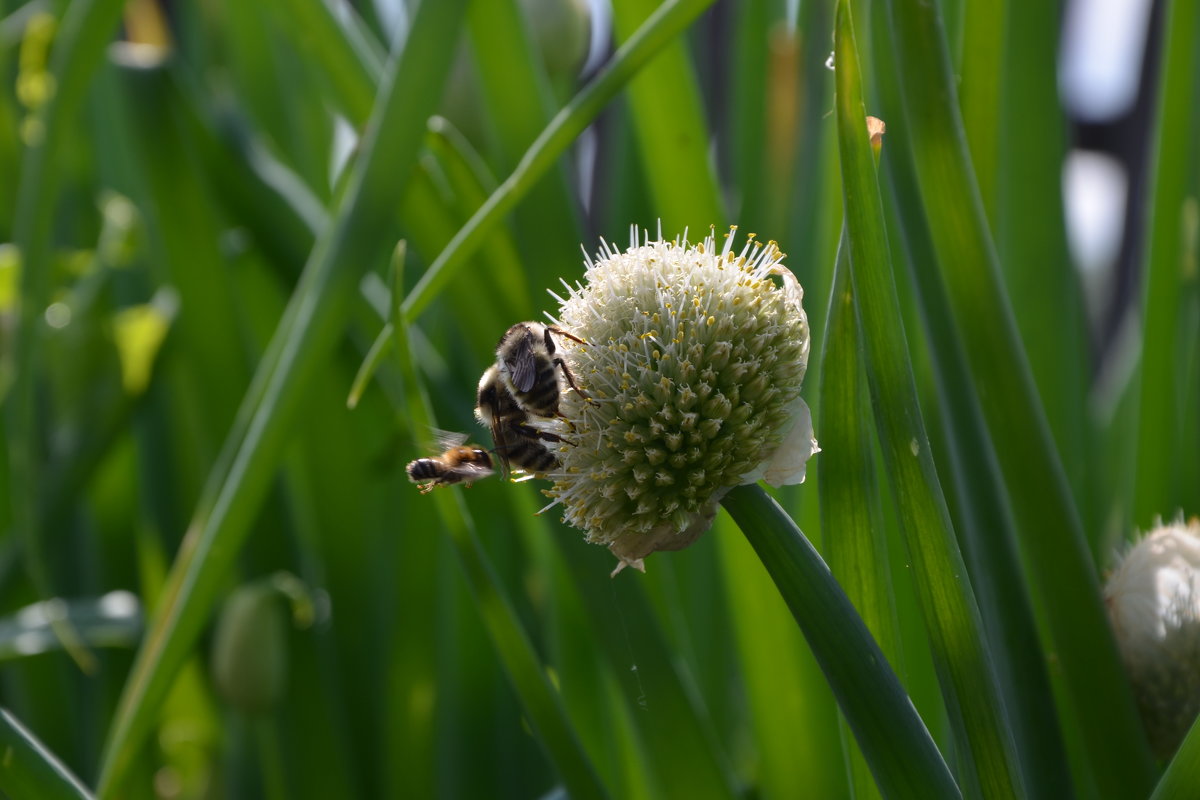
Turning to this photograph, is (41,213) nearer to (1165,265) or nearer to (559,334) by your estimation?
(559,334)

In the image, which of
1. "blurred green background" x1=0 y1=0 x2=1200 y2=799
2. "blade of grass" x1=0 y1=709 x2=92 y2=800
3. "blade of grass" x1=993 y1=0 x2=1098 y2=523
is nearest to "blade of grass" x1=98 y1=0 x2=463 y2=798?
"blurred green background" x1=0 y1=0 x2=1200 y2=799

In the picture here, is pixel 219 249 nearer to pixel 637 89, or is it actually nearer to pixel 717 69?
pixel 637 89

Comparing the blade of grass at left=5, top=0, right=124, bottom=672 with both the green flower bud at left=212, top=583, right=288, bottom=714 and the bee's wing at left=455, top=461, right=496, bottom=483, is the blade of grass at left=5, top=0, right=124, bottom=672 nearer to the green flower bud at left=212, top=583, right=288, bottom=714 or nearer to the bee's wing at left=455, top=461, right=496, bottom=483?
the green flower bud at left=212, top=583, right=288, bottom=714

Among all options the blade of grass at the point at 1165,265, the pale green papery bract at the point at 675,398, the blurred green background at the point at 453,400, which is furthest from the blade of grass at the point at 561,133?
the blade of grass at the point at 1165,265

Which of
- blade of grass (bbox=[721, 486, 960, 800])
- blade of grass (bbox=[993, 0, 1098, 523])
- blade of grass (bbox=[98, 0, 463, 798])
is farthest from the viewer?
blade of grass (bbox=[993, 0, 1098, 523])

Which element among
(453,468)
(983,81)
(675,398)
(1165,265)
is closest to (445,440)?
(453,468)
